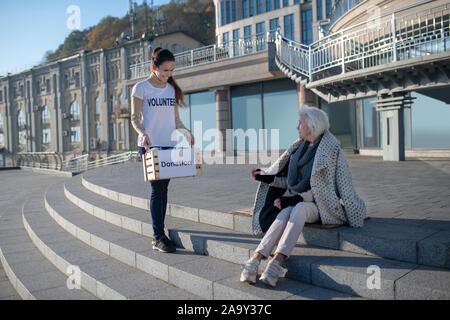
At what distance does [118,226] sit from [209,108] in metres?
16.5

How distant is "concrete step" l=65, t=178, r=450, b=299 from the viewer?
9.09 feet

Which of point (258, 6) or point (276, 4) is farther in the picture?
point (258, 6)

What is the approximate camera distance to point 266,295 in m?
2.93

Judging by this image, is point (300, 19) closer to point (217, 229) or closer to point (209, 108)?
point (209, 108)

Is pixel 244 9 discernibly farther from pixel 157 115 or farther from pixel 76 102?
pixel 157 115

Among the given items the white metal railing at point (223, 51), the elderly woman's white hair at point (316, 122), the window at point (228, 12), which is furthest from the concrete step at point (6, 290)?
the window at point (228, 12)


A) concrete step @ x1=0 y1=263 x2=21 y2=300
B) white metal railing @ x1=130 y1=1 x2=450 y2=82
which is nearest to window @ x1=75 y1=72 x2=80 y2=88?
white metal railing @ x1=130 y1=1 x2=450 y2=82

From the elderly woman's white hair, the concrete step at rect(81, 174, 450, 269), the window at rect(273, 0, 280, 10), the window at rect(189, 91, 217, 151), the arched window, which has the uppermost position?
the window at rect(273, 0, 280, 10)

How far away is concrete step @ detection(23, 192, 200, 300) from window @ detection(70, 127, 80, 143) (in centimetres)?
3936

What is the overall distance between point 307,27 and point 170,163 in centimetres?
4493

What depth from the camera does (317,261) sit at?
10.6ft

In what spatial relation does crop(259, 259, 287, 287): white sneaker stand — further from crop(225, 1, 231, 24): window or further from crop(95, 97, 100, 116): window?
crop(225, 1, 231, 24): window

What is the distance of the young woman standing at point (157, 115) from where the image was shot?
13.0 feet

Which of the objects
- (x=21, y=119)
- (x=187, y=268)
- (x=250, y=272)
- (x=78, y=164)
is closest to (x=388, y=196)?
(x=250, y=272)
